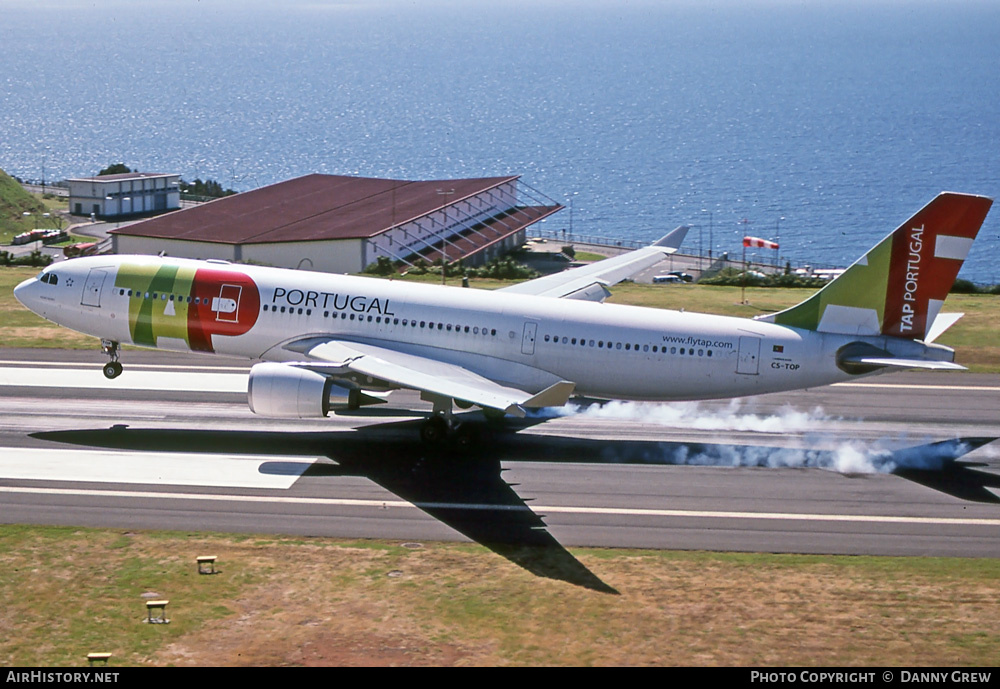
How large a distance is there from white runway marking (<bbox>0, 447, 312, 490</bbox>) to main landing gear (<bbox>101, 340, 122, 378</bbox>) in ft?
22.6

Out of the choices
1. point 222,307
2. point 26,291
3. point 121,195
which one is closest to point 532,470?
point 222,307

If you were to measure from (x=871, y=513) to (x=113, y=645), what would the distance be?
2254 cm

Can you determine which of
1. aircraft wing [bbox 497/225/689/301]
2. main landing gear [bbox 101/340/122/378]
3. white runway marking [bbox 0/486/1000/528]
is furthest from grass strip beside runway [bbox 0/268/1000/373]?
white runway marking [bbox 0/486/1000/528]

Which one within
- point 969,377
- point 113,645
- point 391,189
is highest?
point 391,189

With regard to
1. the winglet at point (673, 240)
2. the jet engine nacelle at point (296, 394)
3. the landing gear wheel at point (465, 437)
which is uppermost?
the winglet at point (673, 240)

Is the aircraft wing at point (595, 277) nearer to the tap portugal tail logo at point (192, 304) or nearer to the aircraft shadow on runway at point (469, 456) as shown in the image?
the aircraft shadow on runway at point (469, 456)

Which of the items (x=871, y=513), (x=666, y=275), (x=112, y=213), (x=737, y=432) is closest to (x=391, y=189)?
(x=666, y=275)

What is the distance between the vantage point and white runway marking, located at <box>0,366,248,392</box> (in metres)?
46.3

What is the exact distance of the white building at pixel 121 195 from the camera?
437 feet

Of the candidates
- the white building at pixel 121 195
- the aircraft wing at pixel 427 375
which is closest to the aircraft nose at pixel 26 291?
the aircraft wing at pixel 427 375

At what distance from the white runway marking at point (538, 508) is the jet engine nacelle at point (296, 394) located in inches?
128

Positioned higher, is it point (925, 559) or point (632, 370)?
point (632, 370)
